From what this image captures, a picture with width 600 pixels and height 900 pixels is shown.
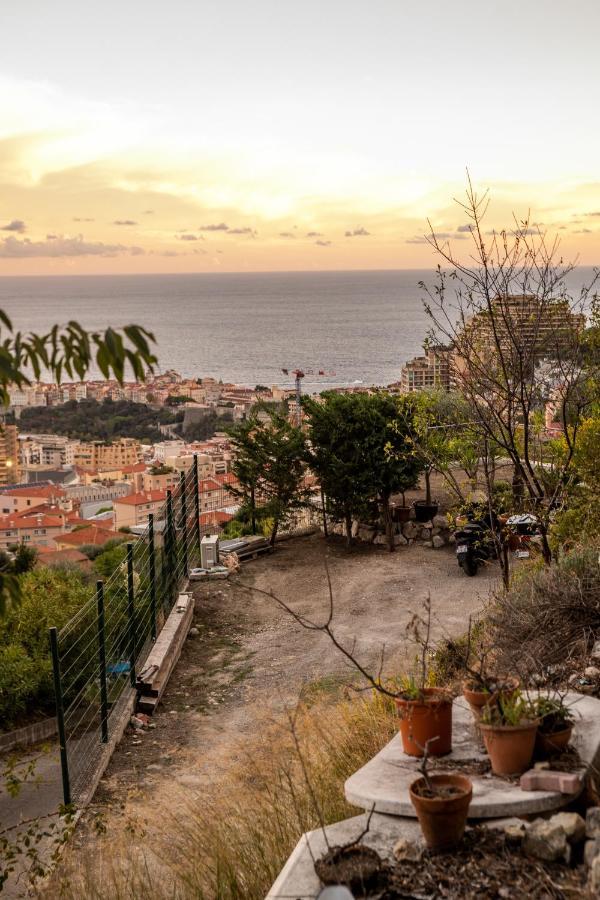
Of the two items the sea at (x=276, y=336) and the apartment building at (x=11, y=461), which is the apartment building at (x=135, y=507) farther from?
the apartment building at (x=11, y=461)

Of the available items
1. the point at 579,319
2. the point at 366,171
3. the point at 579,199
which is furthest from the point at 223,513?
the point at 366,171

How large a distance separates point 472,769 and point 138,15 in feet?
69.5

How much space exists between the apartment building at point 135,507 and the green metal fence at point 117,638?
1214 inches

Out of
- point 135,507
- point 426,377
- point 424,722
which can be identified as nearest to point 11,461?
point 135,507

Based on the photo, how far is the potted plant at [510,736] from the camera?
11.5 feet

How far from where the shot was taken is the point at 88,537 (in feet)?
127

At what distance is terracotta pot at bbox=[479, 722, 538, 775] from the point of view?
138 inches

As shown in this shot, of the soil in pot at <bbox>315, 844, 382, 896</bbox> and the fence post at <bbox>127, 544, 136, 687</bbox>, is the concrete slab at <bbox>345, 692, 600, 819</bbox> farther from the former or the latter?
the fence post at <bbox>127, 544, 136, 687</bbox>

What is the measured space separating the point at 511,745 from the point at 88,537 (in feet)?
121

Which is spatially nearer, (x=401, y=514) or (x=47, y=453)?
(x=401, y=514)

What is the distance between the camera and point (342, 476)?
13727 millimetres

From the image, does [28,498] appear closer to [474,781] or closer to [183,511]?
[183,511]

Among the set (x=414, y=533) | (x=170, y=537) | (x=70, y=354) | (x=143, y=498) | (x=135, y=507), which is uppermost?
(x=70, y=354)

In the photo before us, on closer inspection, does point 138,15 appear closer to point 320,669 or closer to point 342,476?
point 342,476
